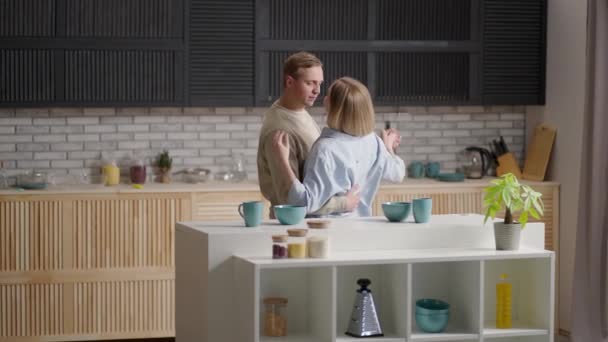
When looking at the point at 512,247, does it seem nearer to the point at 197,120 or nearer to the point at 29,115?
the point at 197,120

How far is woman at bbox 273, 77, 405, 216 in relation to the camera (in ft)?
17.0

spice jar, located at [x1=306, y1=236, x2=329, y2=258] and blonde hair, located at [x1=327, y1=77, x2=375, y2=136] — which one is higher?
blonde hair, located at [x1=327, y1=77, x2=375, y2=136]

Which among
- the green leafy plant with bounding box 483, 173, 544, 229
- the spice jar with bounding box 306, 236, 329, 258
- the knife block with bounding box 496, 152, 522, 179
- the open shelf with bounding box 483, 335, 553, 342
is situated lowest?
the open shelf with bounding box 483, 335, 553, 342

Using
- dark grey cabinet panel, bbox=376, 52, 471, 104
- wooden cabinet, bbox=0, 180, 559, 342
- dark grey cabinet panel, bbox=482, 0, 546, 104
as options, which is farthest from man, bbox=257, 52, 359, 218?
dark grey cabinet panel, bbox=482, 0, 546, 104

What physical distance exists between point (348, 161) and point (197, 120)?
2796 mm

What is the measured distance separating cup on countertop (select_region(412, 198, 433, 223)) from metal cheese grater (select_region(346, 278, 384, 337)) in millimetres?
519

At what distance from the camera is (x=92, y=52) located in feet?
24.1

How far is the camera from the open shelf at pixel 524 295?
16.3 feet

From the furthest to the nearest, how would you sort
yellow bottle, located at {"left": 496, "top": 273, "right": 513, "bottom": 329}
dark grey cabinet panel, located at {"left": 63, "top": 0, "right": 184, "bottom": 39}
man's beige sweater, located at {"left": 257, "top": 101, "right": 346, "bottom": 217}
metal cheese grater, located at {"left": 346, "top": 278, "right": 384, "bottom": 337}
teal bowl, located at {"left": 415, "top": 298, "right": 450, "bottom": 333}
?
dark grey cabinet panel, located at {"left": 63, "top": 0, "right": 184, "bottom": 39}, man's beige sweater, located at {"left": 257, "top": 101, "right": 346, "bottom": 217}, yellow bottle, located at {"left": 496, "top": 273, "right": 513, "bottom": 329}, teal bowl, located at {"left": 415, "top": 298, "right": 450, "bottom": 333}, metal cheese grater, located at {"left": 346, "top": 278, "right": 384, "bottom": 337}

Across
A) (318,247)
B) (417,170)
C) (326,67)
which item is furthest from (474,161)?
(318,247)

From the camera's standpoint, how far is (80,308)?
7.20 meters

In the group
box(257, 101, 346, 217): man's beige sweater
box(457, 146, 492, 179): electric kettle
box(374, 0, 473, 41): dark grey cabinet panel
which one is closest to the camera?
box(257, 101, 346, 217): man's beige sweater

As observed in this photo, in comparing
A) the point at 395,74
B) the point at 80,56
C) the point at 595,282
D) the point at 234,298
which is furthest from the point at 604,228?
the point at 80,56

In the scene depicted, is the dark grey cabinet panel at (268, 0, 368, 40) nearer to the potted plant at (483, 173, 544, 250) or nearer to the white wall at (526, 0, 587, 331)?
the white wall at (526, 0, 587, 331)
